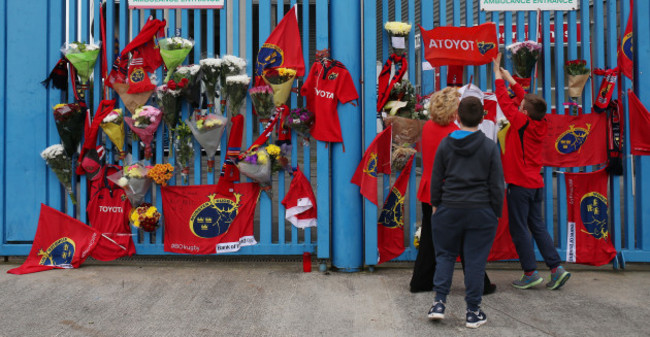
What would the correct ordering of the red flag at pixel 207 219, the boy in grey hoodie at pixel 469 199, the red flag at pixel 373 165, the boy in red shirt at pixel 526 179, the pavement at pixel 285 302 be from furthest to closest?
1. the red flag at pixel 207 219
2. the red flag at pixel 373 165
3. the boy in red shirt at pixel 526 179
4. the pavement at pixel 285 302
5. the boy in grey hoodie at pixel 469 199

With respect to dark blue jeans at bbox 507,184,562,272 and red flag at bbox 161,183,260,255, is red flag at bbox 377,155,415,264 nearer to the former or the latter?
dark blue jeans at bbox 507,184,562,272

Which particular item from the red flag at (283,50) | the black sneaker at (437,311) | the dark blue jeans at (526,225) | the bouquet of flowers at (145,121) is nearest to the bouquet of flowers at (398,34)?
the red flag at (283,50)

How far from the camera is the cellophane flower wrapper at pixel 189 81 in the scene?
528 centimetres

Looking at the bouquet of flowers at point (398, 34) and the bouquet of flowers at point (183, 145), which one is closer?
the bouquet of flowers at point (398, 34)

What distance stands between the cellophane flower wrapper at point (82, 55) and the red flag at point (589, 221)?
16.5 ft

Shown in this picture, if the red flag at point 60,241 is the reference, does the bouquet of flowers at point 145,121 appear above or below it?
above

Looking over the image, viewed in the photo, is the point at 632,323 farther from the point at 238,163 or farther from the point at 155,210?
the point at 155,210

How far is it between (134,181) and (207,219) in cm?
83

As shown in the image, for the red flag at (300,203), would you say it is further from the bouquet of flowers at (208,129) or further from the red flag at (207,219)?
the bouquet of flowers at (208,129)

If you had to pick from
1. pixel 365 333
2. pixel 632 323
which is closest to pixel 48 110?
pixel 365 333

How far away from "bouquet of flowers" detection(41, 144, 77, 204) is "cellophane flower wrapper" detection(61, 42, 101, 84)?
0.83 meters

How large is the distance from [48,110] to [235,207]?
2.22m

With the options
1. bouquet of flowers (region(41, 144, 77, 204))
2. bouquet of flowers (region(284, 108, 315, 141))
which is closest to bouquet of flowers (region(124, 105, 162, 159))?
bouquet of flowers (region(41, 144, 77, 204))

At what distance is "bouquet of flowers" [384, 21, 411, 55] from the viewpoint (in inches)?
205
